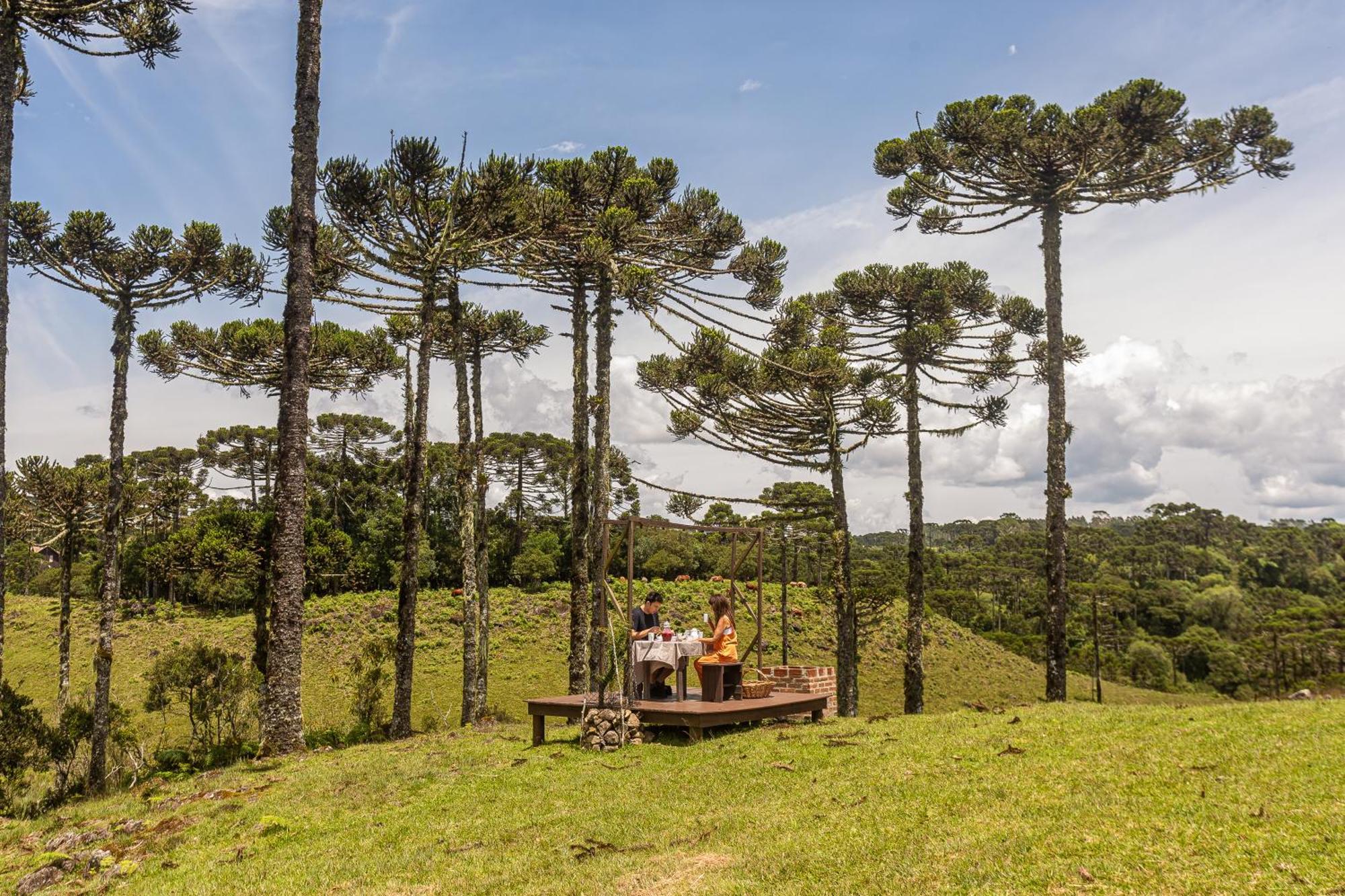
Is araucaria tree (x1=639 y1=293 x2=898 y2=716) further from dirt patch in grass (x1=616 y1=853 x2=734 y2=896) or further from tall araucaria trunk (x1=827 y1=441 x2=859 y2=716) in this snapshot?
dirt patch in grass (x1=616 y1=853 x2=734 y2=896)

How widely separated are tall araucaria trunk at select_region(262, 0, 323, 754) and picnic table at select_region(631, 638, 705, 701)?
5.16 metres

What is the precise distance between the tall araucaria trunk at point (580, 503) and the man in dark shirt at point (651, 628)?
4482mm

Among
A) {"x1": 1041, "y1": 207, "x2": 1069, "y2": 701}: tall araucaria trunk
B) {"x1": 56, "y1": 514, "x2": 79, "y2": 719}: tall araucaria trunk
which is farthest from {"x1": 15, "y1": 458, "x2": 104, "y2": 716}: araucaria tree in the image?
{"x1": 1041, "y1": 207, "x2": 1069, "y2": 701}: tall araucaria trunk

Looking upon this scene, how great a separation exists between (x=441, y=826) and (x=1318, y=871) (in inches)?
261

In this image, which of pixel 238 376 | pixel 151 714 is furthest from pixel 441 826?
pixel 151 714

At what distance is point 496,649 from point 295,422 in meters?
23.8

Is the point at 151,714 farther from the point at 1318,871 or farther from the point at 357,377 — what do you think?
the point at 1318,871

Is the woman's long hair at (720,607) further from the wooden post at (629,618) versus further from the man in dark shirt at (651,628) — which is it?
the wooden post at (629,618)

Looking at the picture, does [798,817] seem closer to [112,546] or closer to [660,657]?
[660,657]

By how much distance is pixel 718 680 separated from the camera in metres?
11.9

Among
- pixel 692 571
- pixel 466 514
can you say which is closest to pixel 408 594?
pixel 466 514

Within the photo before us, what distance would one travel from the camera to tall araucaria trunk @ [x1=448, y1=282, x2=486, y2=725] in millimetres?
18016

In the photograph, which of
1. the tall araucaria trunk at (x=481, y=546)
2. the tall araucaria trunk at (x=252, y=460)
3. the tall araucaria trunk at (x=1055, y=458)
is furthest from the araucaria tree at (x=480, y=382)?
the tall araucaria trunk at (x=252, y=460)

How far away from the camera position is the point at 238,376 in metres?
19.8
